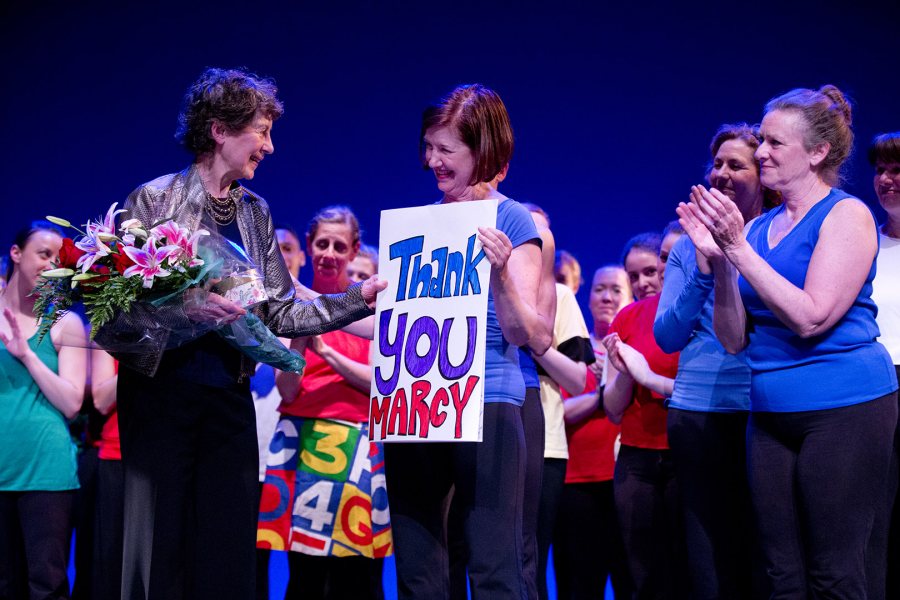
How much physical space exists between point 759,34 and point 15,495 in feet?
15.5

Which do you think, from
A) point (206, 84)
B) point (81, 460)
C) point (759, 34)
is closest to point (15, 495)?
point (81, 460)

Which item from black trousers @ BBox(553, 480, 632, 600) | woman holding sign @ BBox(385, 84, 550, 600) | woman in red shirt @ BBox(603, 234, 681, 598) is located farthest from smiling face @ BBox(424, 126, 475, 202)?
black trousers @ BBox(553, 480, 632, 600)

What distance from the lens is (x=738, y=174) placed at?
3092 mm

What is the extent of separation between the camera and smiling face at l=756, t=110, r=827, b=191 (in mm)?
2525

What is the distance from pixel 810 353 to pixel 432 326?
3.21 feet

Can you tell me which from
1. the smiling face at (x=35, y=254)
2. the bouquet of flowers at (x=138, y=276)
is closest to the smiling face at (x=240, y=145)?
the bouquet of flowers at (x=138, y=276)

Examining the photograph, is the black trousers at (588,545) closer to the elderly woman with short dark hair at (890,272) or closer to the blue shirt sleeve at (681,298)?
the elderly woman with short dark hair at (890,272)

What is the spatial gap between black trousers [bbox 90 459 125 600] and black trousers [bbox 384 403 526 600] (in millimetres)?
831

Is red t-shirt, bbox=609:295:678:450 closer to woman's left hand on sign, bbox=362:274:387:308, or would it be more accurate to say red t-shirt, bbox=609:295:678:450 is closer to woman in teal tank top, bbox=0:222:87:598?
woman's left hand on sign, bbox=362:274:387:308

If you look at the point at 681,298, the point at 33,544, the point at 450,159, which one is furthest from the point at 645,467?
the point at 33,544

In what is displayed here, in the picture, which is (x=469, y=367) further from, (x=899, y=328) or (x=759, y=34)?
(x=759, y=34)

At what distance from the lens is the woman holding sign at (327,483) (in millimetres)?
3691

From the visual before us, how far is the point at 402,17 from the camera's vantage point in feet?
19.8

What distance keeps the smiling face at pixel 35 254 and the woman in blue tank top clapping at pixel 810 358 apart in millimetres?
2750
